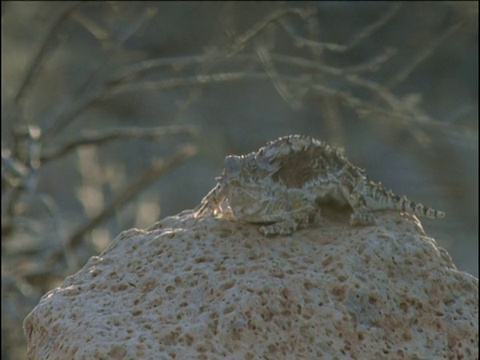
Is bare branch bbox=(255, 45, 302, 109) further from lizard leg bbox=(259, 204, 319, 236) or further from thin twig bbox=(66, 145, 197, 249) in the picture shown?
lizard leg bbox=(259, 204, 319, 236)

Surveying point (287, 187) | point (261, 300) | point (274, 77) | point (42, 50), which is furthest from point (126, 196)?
point (261, 300)

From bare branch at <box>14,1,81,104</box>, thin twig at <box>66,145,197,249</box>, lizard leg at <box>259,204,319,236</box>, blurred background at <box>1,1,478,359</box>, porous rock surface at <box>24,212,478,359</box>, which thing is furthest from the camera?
thin twig at <box>66,145,197,249</box>

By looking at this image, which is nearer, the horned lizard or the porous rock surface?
the porous rock surface

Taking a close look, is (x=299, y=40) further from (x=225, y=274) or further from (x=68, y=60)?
(x=68, y=60)

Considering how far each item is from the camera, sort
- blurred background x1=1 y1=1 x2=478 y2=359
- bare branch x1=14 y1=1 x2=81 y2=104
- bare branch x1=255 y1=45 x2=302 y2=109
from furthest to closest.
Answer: blurred background x1=1 y1=1 x2=478 y2=359
bare branch x1=14 y1=1 x2=81 y2=104
bare branch x1=255 y1=45 x2=302 y2=109

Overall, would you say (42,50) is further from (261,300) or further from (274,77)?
(261,300)

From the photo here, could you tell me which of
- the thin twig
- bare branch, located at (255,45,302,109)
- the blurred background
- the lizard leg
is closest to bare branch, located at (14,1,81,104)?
the blurred background

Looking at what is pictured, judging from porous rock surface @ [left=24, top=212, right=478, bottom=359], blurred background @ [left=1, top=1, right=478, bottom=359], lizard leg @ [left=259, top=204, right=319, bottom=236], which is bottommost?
porous rock surface @ [left=24, top=212, right=478, bottom=359]

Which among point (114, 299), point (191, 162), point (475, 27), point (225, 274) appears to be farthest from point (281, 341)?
point (191, 162)
